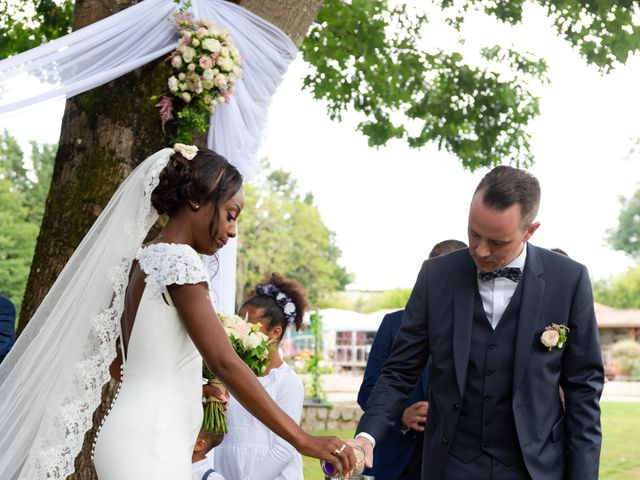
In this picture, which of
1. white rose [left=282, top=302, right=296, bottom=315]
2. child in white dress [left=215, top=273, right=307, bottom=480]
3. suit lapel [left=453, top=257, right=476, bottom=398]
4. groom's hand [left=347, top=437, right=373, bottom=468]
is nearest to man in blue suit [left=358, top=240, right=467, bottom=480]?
child in white dress [left=215, top=273, right=307, bottom=480]

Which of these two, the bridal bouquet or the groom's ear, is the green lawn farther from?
the groom's ear

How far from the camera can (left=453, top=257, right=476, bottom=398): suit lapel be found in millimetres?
3859

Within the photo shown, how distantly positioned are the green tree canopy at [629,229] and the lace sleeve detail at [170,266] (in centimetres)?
6459

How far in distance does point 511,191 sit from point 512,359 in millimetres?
665

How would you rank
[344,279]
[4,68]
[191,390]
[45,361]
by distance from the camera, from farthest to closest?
1. [344,279]
2. [4,68]
3. [45,361]
4. [191,390]

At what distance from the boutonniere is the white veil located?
5.50 feet

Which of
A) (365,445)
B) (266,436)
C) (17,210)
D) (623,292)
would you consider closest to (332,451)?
(365,445)

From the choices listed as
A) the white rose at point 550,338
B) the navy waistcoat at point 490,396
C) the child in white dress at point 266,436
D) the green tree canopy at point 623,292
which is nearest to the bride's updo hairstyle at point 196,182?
the navy waistcoat at point 490,396

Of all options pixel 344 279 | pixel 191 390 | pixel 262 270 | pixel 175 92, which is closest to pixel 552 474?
pixel 191 390

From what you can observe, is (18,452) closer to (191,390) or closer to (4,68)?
(191,390)

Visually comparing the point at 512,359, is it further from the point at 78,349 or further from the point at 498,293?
the point at 78,349

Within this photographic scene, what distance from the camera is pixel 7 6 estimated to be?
1045cm

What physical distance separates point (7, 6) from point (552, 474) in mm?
8620

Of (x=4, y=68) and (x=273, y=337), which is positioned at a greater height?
(x=4, y=68)
